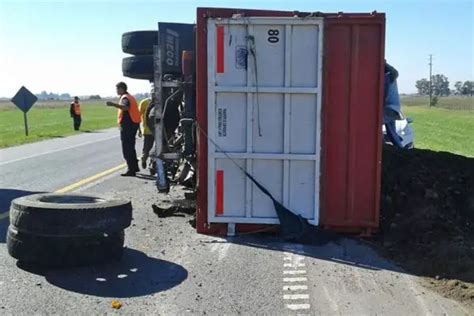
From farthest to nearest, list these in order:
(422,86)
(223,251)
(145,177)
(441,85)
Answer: (422,86) < (441,85) < (145,177) < (223,251)

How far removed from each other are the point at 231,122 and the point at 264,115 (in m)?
0.37

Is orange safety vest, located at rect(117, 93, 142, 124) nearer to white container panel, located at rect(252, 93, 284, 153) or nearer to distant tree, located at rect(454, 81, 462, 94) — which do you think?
white container panel, located at rect(252, 93, 284, 153)

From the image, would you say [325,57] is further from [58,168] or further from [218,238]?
[58,168]

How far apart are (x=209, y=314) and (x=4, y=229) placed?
11.4 ft

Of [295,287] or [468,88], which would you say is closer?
[295,287]

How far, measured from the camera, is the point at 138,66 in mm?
8922

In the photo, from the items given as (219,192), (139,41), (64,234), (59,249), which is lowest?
(59,249)

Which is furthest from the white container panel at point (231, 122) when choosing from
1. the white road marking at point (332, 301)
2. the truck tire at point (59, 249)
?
the white road marking at point (332, 301)

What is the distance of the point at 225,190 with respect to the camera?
650 cm

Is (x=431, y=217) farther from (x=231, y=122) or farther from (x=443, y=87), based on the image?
(x=443, y=87)

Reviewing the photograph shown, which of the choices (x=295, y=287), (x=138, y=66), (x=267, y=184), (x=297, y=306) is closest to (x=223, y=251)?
(x=267, y=184)

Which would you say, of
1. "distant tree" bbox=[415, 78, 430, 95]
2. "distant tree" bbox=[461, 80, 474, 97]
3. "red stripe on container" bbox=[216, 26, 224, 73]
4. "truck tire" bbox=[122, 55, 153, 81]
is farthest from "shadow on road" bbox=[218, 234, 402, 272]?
"distant tree" bbox=[415, 78, 430, 95]

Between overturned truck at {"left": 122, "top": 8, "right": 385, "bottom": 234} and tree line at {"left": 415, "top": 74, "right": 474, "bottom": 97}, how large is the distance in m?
134

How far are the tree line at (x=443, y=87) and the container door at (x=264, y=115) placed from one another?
5275 inches
